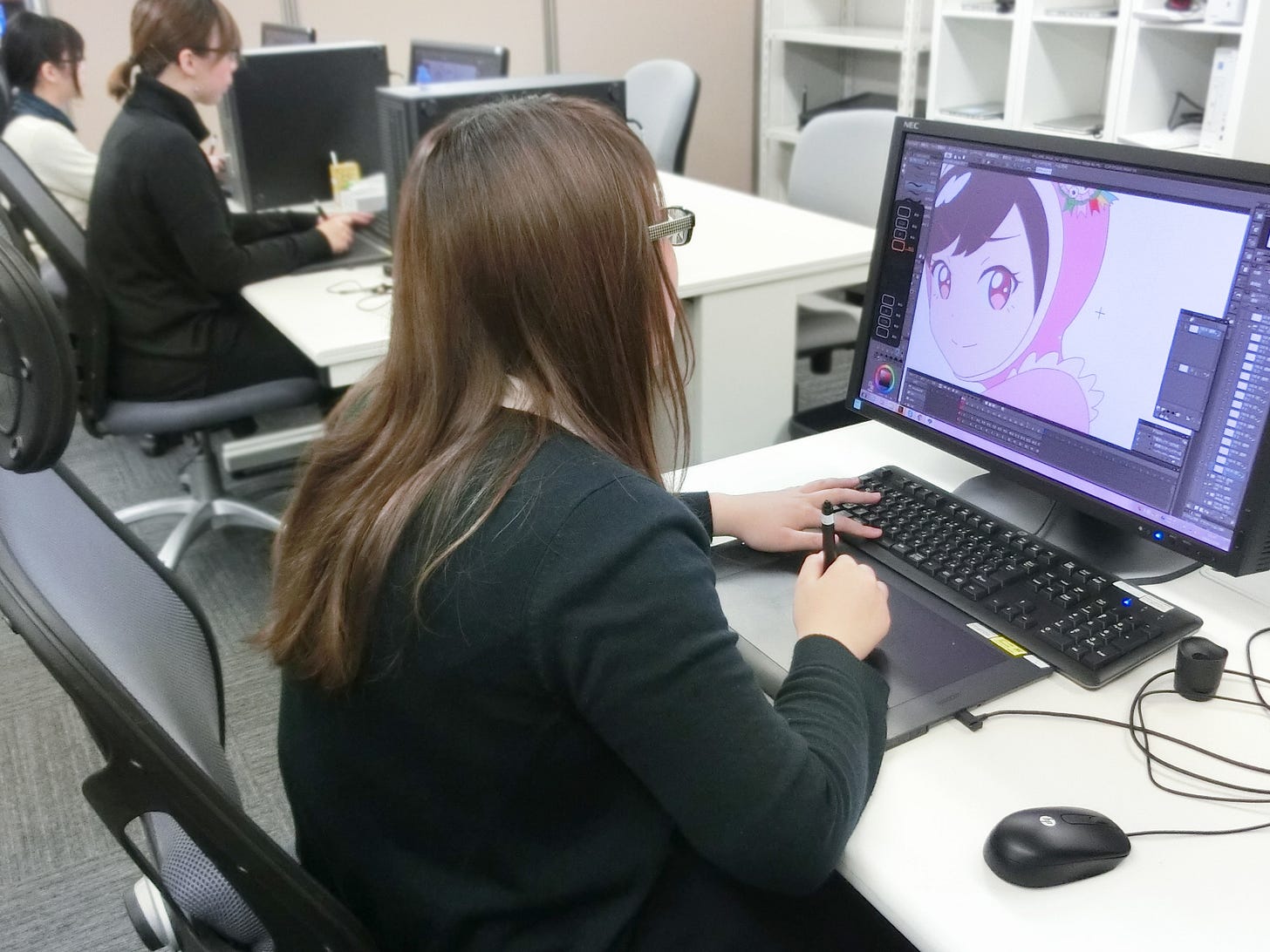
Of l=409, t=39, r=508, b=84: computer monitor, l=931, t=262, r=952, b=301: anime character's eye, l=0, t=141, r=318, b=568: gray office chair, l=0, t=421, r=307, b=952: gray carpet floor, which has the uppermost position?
Result: l=409, t=39, r=508, b=84: computer monitor

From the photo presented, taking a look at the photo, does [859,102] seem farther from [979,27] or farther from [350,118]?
[350,118]

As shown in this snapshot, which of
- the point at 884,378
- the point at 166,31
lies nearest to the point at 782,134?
the point at 166,31

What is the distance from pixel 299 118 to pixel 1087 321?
2113 mm

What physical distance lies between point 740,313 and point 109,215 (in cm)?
120

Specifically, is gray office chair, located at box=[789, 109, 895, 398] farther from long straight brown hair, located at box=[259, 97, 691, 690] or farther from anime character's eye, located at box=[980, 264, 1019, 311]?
long straight brown hair, located at box=[259, 97, 691, 690]

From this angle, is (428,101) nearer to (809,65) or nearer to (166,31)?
(166,31)

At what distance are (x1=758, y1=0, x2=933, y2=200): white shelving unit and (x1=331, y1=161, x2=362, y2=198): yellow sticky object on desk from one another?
2.30 meters

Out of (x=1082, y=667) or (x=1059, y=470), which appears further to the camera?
(x=1059, y=470)

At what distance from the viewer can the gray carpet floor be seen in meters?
1.59

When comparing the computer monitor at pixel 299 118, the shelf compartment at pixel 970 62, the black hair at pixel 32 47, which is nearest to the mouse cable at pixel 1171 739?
the computer monitor at pixel 299 118

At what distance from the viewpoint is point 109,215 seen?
2.06m

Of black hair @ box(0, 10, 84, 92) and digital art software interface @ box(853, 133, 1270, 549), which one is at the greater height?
black hair @ box(0, 10, 84, 92)

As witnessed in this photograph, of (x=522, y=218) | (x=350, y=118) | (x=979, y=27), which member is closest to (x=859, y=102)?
(x=979, y=27)

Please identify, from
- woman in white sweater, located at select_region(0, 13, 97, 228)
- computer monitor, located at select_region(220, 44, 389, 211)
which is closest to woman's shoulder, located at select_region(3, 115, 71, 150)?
woman in white sweater, located at select_region(0, 13, 97, 228)
